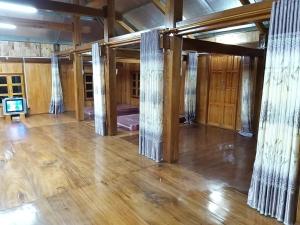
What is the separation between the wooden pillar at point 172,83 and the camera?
3610 millimetres

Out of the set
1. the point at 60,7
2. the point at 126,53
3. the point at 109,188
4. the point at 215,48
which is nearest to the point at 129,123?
the point at 126,53

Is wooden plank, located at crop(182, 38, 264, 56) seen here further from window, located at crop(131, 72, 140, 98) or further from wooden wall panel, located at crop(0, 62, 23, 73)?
wooden wall panel, located at crop(0, 62, 23, 73)

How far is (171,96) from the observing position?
3.77m

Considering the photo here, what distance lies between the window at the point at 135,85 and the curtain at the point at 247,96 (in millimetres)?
4995

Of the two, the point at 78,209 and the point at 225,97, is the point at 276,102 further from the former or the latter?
the point at 225,97

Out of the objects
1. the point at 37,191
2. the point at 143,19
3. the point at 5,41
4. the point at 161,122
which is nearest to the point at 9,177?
the point at 37,191

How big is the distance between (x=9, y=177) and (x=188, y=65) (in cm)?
553

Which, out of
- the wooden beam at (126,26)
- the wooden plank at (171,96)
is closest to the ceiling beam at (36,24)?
the wooden beam at (126,26)

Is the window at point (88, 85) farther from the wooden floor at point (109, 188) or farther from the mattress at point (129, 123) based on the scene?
the wooden floor at point (109, 188)

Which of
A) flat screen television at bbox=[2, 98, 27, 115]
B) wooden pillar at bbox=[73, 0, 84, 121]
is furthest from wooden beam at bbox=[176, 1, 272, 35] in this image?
flat screen television at bbox=[2, 98, 27, 115]

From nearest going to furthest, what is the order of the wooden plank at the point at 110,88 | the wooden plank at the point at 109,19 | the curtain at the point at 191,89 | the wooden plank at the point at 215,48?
the wooden plank at the point at 215,48 < the wooden plank at the point at 109,19 < the wooden plank at the point at 110,88 < the curtain at the point at 191,89

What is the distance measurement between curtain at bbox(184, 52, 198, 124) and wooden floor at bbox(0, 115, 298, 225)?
2485 millimetres

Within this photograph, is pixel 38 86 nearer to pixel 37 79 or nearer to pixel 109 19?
pixel 37 79

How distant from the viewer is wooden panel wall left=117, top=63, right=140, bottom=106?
33.5 feet
